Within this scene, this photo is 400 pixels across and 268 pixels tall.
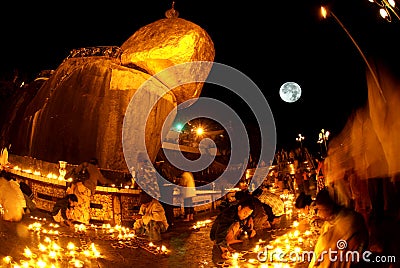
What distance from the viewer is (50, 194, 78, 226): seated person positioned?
35.0ft

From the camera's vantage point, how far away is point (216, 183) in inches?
672

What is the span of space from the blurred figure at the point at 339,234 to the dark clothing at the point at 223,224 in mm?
2995

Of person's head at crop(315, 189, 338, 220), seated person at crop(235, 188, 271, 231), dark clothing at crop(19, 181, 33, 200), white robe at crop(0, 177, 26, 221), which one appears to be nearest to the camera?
person's head at crop(315, 189, 338, 220)

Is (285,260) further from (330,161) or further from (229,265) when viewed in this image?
(330,161)

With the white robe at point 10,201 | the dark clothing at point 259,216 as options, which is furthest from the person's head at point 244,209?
the white robe at point 10,201

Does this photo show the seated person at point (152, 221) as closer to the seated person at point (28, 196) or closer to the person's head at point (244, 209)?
the person's head at point (244, 209)

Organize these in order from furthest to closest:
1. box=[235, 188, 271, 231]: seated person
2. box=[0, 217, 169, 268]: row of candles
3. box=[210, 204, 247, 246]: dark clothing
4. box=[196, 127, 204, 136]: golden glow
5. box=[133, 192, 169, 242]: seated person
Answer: box=[196, 127, 204, 136]: golden glow → box=[133, 192, 169, 242]: seated person → box=[235, 188, 271, 231]: seated person → box=[210, 204, 247, 246]: dark clothing → box=[0, 217, 169, 268]: row of candles

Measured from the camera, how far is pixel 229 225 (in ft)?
26.8

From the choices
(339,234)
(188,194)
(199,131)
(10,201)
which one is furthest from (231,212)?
(199,131)

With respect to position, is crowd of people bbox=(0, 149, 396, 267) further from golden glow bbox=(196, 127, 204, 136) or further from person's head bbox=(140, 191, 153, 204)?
golden glow bbox=(196, 127, 204, 136)

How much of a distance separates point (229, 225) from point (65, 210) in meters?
5.01

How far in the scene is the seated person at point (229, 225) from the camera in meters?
7.98

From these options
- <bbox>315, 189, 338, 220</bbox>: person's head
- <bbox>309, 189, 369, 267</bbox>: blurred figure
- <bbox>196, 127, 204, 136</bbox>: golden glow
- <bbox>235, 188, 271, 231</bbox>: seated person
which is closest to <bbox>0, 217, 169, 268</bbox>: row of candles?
<bbox>235, 188, 271, 231</bbox>: seated person

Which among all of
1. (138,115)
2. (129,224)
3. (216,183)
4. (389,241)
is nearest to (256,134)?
(216,183)
